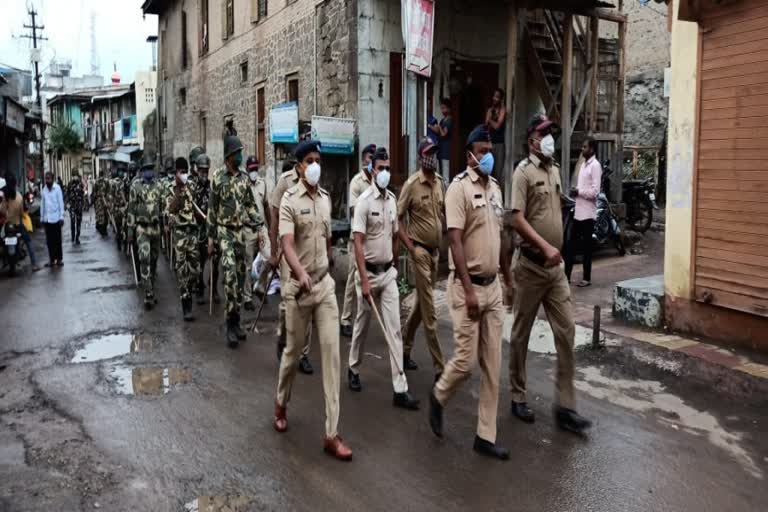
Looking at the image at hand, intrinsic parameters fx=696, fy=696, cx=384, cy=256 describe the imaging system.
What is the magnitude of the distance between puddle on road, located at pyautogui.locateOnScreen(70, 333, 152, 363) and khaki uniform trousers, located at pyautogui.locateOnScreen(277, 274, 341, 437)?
10.1 ft

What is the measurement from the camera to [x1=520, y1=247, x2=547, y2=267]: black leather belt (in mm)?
4945

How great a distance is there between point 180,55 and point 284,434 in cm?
2362

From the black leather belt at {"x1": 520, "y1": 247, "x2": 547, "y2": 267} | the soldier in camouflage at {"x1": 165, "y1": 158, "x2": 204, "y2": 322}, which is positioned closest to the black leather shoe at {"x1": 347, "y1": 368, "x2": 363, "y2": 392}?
the black leather belt at {"x1": 520, "y1": 247, "x2": 547, "y2": 267}

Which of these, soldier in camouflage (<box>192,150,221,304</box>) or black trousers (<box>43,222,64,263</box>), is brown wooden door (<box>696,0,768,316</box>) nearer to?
soldier in camouflage (<box>192,150,221,304</box>)

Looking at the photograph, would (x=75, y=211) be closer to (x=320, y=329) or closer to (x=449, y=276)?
(x=320, y=329)

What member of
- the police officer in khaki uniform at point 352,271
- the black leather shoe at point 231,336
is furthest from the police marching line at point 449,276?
the black leather shoe at point 231,336

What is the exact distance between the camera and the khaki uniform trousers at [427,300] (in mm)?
5773

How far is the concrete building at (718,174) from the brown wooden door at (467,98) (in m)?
6.87

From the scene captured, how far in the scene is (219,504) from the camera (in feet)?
12.7

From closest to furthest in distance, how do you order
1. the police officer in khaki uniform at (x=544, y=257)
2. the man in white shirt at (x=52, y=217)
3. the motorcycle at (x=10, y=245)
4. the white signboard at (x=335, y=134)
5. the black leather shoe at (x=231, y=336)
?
the police officer in khaki uniform at (x=544, y=257) < the black leather shoe at (x=231, y=336) < the white signboard at (x=335, y=134) < the motorcycle at (x=10, y=245) < the man in white shirt at (x=52, y=217)

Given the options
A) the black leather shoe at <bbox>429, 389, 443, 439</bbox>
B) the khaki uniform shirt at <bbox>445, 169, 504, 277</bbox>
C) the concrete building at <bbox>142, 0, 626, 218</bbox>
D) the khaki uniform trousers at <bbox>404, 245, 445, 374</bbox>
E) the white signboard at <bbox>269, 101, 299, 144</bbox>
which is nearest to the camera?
the khaki uniform shirt at <bbox>445, 169, 504, 277</bbox>

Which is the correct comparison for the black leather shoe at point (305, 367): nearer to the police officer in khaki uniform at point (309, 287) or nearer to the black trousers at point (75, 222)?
the police officer in khaki uniform at point (309, 287)

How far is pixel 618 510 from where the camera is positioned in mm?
3844

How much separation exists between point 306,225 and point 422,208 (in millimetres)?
1539
